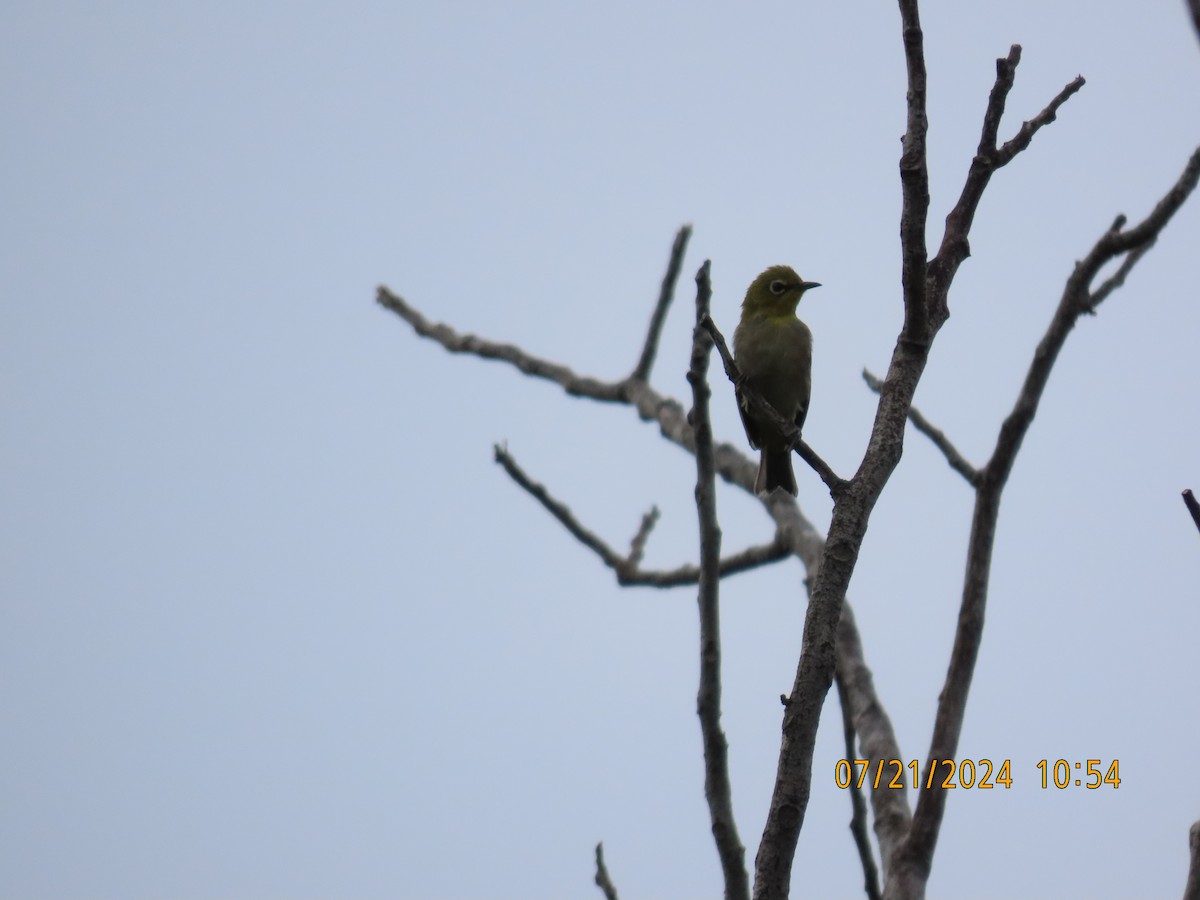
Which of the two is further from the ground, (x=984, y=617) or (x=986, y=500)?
(x=986, y=500)

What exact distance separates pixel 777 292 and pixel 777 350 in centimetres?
58

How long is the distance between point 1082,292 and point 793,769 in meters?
3.00

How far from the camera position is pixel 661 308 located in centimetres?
697

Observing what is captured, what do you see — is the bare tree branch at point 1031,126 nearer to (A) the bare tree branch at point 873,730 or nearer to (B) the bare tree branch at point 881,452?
(B) the bare tree branch at point 881,452

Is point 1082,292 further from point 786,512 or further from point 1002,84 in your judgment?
point 1002,84

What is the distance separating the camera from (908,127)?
292cm

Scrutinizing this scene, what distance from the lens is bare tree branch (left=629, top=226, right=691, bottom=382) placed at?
6.38 meters

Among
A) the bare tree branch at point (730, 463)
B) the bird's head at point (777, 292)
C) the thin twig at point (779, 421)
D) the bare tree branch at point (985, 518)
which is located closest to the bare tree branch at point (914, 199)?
the thin twig at point (779, 421)

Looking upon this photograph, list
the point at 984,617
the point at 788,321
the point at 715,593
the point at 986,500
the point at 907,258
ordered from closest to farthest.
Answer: the point at 907,258
the point at 715,593
the point at 984,617
the point at 986,500
the point at 788,321

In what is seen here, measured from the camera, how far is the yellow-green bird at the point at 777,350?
924 cm

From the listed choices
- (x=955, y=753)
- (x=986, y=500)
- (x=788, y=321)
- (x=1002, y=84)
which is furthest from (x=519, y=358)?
(x=1002, y=84)

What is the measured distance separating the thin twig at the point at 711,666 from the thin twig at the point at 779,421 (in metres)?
0.18

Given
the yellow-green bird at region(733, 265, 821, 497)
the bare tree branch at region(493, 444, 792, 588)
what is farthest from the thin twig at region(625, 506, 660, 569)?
the yellow-green bird at region(733, 265, 821, 497)

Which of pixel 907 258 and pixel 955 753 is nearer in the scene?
pixel 907 258
